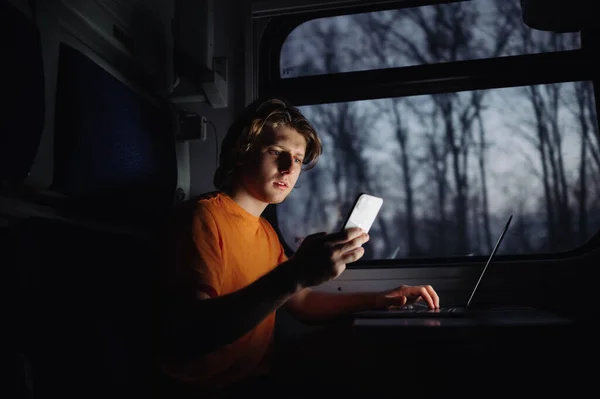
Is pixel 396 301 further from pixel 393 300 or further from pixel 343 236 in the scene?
pixel 343 236

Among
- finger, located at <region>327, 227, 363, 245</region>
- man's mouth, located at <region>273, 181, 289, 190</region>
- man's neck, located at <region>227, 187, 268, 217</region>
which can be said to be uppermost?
man's mouth, located at <region>273, 181, 289, 190</region>

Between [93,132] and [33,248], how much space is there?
365mm

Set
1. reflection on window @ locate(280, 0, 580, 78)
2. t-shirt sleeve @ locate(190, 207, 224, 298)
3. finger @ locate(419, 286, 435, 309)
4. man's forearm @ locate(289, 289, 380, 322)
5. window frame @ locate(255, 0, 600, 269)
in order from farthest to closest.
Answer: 1. reflection on window @ locate(280, 0, 580, 78)
2. window frame @ locate(255, 0, 600, 269)
3. man's forearm @ locate(289, 289, 380, 322)
4. finger @ locate(419, 286, 435, 309)
5. t-shirt sleeve @ locate(190, 207, 224, 298)

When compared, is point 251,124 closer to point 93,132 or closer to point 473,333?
point 93,132

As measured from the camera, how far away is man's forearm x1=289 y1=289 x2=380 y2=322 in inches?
57.8

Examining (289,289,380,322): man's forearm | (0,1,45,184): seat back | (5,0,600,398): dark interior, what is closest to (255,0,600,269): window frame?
(5,0,600,398): dark interior

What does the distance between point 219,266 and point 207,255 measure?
38 mm

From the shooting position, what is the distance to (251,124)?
1389mm

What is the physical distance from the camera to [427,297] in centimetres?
132

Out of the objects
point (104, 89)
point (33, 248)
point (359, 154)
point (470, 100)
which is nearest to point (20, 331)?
point (33, 248)

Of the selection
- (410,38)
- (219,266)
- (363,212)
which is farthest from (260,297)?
(410,38)

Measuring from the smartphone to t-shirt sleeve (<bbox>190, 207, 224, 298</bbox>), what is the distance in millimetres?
320

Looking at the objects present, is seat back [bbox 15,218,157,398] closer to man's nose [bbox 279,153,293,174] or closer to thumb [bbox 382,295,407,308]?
man's nose [bbox 279,153,293,174]

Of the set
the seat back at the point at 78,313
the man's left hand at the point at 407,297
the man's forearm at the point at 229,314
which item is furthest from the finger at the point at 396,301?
the seat back at the point at 78,313
